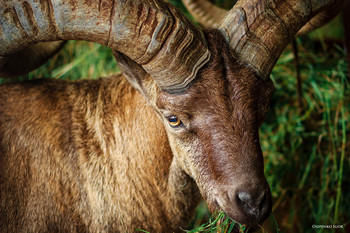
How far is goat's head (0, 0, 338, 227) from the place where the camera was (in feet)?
7.54

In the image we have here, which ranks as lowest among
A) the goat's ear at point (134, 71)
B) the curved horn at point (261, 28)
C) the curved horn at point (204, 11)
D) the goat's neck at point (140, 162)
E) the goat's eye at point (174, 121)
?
the goat's neck at point (140, 162)

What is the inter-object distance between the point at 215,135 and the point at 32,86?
1.82 metres

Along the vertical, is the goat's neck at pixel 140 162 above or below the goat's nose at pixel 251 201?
below

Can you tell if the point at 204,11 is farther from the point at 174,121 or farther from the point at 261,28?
the point at 174,121

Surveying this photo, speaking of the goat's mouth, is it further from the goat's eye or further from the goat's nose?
the goat's eye

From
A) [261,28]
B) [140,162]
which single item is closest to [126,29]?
[261,28]

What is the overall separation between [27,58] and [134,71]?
1207mm

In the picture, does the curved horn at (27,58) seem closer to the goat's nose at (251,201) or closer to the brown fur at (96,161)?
the brown fur at (96,161)

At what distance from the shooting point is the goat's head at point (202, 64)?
90.5 inches

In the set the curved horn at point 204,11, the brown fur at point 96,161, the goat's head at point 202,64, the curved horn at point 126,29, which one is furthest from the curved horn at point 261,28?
the curved horn at point 204,11

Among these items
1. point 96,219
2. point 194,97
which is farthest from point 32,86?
point 194,97

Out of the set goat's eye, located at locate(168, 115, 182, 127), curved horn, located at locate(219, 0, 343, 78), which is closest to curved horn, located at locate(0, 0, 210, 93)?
goat's eye, located at locate(168, 115, 182, 127)

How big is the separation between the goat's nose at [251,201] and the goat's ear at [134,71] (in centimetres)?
109

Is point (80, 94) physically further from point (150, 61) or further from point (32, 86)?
point (150, 61)
